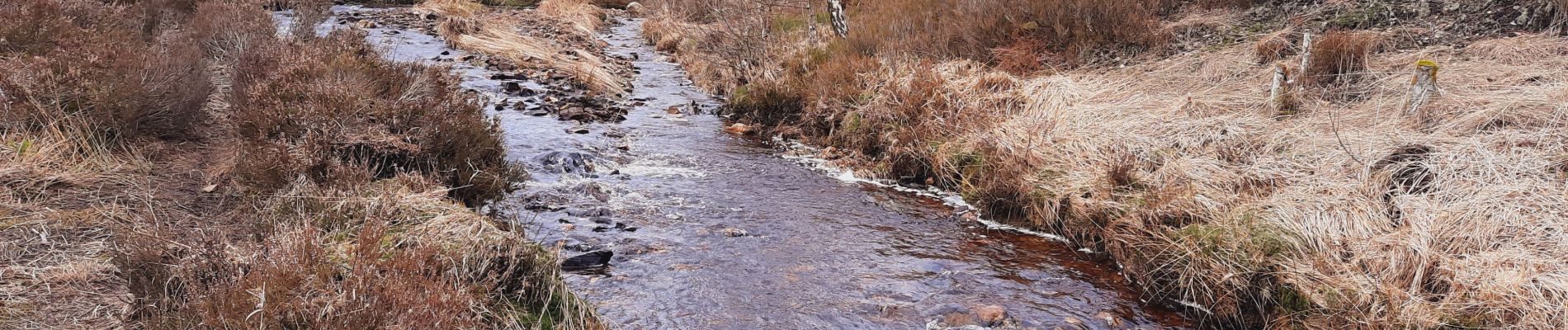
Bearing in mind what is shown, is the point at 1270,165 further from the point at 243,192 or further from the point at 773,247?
the point at 243,192

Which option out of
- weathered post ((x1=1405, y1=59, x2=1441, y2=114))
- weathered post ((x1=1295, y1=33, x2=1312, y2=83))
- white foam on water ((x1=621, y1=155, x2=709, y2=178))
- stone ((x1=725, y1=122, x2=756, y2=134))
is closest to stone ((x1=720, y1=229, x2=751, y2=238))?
white foam on water ((x1=621, y1=155, x2=709, y2=178))

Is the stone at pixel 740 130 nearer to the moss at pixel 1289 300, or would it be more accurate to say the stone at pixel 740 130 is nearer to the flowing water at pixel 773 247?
the flowing water at pixel 773 247

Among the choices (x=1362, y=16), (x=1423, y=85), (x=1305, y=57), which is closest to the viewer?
(x=1423, y=85)

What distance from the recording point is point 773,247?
21.1ft

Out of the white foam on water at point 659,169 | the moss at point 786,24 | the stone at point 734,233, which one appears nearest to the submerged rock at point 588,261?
the stone at point 734,233

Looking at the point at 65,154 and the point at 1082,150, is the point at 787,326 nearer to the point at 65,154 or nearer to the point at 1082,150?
the point at 1082,150

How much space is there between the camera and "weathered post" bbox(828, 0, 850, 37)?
510 inches

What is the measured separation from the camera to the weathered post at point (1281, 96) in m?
7.55

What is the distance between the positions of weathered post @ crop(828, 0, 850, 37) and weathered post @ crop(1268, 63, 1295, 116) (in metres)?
6.26

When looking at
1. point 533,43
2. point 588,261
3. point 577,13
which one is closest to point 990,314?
point 588,261

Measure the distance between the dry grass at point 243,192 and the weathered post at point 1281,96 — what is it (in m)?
6.04

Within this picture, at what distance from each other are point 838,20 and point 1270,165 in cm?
745

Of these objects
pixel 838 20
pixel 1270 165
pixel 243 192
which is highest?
pixel 1270 165

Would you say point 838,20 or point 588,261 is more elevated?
point 838,20
